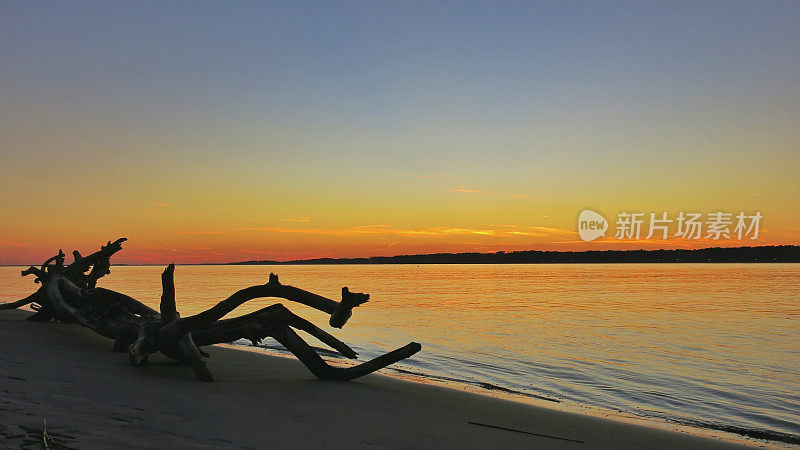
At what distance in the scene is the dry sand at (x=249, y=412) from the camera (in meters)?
4.78

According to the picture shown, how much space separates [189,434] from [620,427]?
6.32 metres

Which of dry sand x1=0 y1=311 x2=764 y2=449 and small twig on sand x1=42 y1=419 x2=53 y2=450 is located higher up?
small twig on sand x1=42 y1=419 x2=53 y2=450

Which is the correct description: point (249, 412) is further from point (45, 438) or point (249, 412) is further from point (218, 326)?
point (218, 326)

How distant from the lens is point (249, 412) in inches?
236

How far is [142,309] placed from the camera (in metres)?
9.31

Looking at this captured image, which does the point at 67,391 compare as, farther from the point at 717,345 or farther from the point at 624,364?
the point at 717,345

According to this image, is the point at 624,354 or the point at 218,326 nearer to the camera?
the point at 218,326

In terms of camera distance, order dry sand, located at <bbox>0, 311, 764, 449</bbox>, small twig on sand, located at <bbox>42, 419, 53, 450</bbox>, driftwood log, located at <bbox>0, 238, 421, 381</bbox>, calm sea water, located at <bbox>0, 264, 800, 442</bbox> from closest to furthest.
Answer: small twig on sand, located at <bbox>42, 419, 53, 450</bbox> < dry sand, located at <bbox>0, 311, 764, 449</bbox> < driftwood log, located at <bbox>0, 238, 421, 381</bbox> < calm sea water, located at <bbox>0, 264, 800, 442</bbox>

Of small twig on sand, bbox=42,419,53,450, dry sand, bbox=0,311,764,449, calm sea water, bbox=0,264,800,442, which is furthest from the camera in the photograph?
calm sea water, bbox=0,264,800,442

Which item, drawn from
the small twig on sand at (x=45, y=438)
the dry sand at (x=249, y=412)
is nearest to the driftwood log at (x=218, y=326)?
the dry sand at (x=249, y=412)

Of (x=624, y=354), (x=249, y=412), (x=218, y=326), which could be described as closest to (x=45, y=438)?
(x=249, y=412)

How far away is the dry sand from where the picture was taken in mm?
4777

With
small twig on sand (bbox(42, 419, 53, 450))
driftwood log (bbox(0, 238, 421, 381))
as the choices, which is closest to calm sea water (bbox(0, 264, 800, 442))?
driftwood log (bbox(0, 238, 421, 381))

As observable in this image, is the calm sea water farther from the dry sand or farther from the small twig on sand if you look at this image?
the small twig on sand
